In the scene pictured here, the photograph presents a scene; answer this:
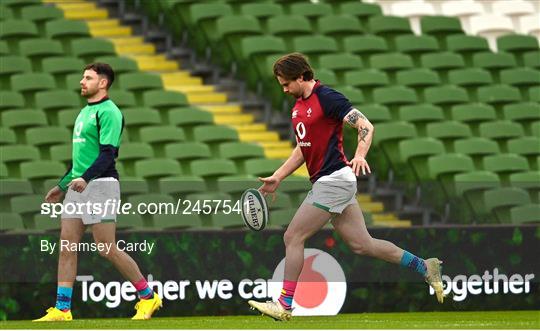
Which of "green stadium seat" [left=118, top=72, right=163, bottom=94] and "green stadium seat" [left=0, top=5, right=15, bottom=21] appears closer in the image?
"green stadium seat" [left=118, top=72, right=163, bottom=94]

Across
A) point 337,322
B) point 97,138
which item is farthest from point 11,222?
point 337,322

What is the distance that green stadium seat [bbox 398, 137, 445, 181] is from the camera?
540 inches

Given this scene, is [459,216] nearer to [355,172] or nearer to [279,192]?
[279,192]

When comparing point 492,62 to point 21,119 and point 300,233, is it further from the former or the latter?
point 300,233

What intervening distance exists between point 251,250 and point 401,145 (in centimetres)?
354

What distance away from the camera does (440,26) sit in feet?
58.4

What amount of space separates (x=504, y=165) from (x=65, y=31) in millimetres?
5062

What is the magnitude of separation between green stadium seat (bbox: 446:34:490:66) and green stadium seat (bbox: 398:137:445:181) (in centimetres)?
349

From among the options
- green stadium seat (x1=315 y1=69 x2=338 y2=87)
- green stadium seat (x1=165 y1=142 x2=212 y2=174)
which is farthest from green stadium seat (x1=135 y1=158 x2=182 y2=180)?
green stadium seat (x1=315 y1=69 x2=338 y2=87)

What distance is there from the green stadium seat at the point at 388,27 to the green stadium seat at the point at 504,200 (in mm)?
6093

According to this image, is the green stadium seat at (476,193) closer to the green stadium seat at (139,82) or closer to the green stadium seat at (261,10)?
the green stadium seat at (139,82)

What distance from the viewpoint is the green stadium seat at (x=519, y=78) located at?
55.5ft

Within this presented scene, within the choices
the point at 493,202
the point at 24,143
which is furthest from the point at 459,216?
the point at 24,143

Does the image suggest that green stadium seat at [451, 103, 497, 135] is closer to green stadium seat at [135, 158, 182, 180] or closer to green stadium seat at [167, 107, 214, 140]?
green stadium seat at [167, 107, 214, 140]
